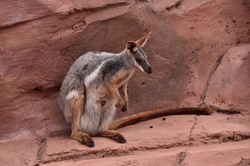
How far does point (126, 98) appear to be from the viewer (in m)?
6.82

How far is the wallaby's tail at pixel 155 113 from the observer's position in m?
7.10

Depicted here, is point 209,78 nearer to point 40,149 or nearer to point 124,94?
point 124,94

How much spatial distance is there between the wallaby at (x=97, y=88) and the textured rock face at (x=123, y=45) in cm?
27

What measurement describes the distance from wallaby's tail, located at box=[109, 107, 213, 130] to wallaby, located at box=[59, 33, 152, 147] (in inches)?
9.3

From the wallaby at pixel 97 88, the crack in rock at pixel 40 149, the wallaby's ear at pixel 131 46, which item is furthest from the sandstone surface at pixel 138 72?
the wallaby's ear at pixel 131 46

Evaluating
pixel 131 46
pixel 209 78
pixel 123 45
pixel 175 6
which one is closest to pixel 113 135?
pixel 131 46

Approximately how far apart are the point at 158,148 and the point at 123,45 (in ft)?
4.38

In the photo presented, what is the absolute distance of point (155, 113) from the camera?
7.21 meters

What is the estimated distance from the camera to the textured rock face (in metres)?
6.87

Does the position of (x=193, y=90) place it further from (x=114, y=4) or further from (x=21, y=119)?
(x=21, y=119)

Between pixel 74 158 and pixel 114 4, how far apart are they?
1.75 m

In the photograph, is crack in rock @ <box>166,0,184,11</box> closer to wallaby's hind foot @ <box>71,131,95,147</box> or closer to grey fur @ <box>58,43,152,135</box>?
grey fur @ <box>58,43,152,135</box>

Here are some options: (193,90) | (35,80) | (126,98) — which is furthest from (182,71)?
(35,80)

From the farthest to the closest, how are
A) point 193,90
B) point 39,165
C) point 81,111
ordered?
point 193,90
point 81,111
point 39,165
